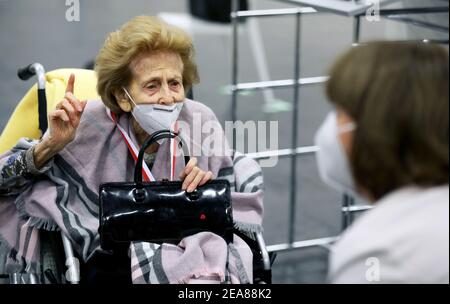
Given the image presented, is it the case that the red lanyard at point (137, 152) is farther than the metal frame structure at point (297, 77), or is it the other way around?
the metal frame structure at point (297, 77)

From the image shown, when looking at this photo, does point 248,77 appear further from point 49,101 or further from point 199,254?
point 199,254

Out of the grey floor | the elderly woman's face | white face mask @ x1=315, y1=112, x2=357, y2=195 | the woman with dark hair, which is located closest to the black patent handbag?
the elderly woman's face

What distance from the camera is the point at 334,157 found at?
1.63m

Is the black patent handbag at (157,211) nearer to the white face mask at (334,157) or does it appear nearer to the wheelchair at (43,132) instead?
the wheelchair at (43,132)

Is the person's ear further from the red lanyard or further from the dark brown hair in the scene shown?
the dark brown hair

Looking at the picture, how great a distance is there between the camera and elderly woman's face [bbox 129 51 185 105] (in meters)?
2.67

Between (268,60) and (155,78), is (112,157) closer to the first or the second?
(155,78)

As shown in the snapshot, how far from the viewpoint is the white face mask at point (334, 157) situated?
5.27 ft

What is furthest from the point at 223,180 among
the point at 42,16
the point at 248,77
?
the point at 42,16

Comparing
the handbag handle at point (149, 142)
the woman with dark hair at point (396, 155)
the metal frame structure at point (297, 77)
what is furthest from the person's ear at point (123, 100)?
the woman with dark hair at point (396, 155)

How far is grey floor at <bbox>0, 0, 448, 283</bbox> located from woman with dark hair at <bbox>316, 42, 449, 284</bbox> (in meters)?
2.42

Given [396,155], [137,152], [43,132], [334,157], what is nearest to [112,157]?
[137,152]

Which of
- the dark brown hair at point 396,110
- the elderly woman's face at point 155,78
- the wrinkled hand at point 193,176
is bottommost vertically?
the wrinkled hand at point 193,176

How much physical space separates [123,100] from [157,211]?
1.46 feet
